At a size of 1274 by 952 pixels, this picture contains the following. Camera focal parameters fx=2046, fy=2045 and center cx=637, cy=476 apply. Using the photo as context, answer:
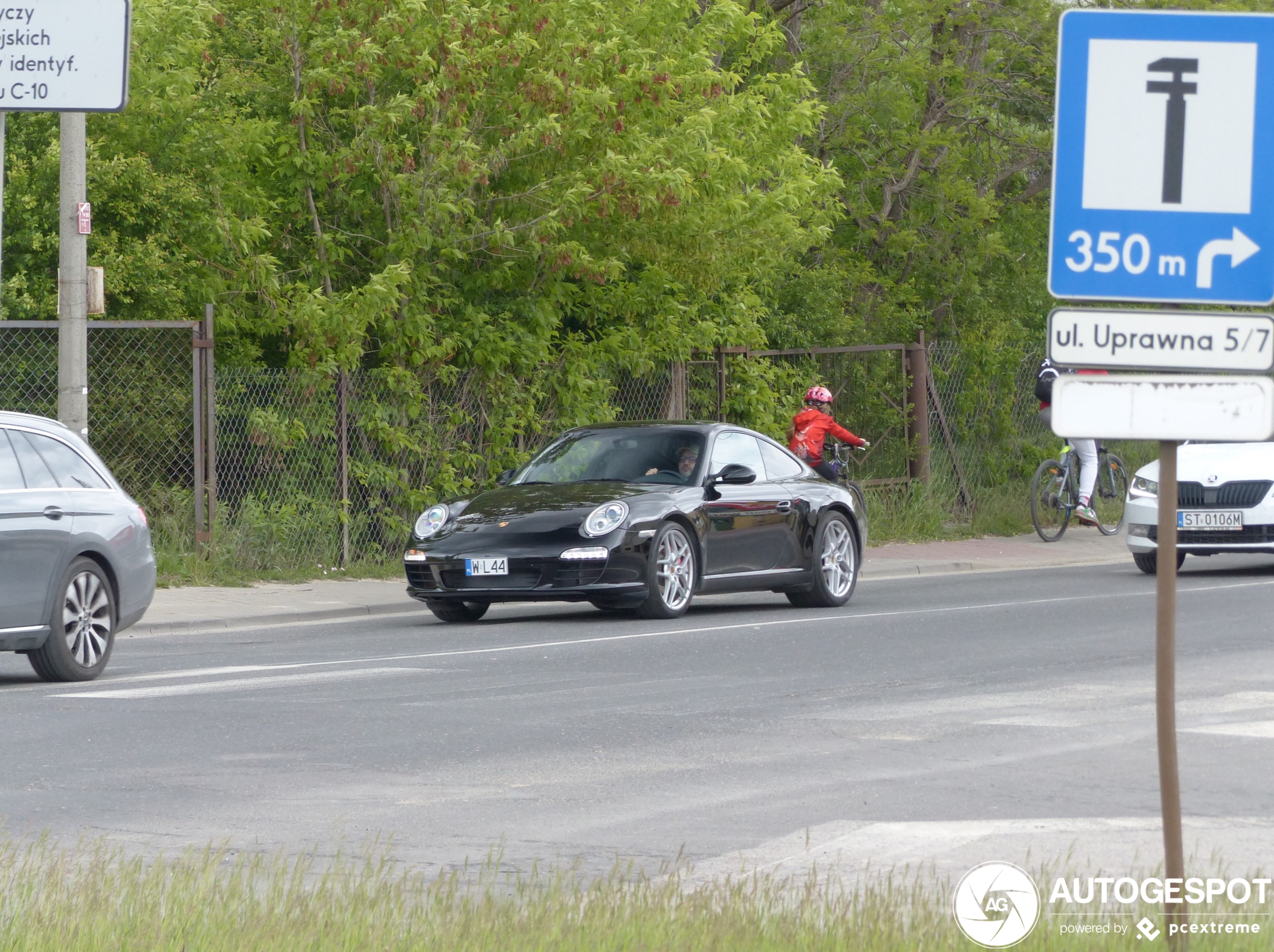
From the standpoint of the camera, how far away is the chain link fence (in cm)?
1778

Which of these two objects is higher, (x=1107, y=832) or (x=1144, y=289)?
(x=1144, y=289)

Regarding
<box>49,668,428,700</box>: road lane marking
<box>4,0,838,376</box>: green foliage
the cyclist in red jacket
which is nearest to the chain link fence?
<box>4,0,838,376</box>: green foliage

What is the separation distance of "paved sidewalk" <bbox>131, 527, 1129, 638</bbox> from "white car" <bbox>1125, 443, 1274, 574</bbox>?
276 centimetres

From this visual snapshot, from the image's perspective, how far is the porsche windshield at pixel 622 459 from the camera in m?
15.5

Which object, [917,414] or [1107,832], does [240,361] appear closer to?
[917,414]

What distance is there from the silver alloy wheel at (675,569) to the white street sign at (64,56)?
4.86 meters

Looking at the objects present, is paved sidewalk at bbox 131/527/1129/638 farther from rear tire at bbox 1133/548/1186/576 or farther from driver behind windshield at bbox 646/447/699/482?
driver behind windshield at bbox 646/447/699/482

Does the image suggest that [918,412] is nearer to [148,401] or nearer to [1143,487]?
[1143,487]

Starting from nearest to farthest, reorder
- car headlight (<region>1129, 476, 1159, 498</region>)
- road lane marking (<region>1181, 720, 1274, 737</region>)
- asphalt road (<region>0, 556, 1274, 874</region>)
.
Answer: asphalt road (<region>0, 556, 1274, 874</region>), road lane marking (<region>1181, 720, 1274, 737</region>), car headlight (<region>1129, 476, 1159, 498</region>)

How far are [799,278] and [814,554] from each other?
10.7m

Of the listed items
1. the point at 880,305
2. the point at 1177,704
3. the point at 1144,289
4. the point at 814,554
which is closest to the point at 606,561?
the point at 814,554

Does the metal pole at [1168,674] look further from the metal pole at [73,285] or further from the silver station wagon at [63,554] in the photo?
the metal pole at [73,285]

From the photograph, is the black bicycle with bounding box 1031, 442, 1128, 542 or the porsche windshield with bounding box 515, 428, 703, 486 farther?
the black bicycle with bounding box 1031, 442, 1128, 542

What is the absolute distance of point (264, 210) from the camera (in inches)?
766
